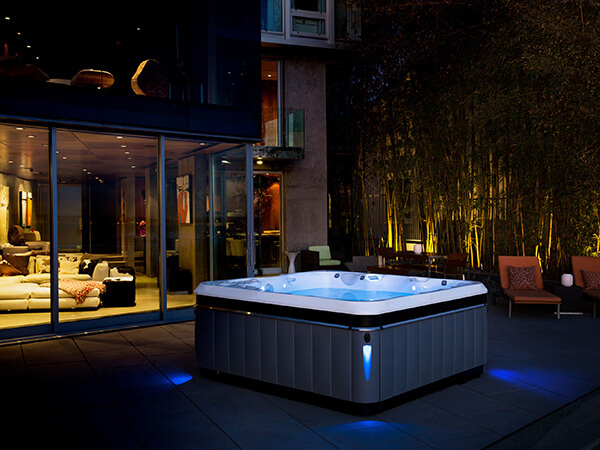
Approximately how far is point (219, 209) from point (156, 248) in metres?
1.03

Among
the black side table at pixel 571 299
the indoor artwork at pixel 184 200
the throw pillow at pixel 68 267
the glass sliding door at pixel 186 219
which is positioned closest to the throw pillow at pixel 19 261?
the throw pillow at pixel 68 267

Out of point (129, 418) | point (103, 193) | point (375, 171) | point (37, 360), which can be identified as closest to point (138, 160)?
point (103, 193)

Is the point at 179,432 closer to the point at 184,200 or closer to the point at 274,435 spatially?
the point at 274,435

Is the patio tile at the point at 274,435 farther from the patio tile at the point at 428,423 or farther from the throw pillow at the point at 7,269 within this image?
the throw pillow at the point at 7,269

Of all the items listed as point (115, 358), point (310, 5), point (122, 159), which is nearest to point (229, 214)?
point (122, 159)

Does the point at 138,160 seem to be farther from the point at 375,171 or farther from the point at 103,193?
the point at 375,171

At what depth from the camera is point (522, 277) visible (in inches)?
286

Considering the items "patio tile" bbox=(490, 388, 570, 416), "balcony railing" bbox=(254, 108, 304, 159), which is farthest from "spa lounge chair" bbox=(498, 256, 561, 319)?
"balcony railing" bbox=(254, 108, 304, 159)

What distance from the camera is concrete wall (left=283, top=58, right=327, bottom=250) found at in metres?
11.5

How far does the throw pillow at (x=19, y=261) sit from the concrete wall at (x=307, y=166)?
6.38 meters

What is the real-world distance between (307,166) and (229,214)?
465 centimetres

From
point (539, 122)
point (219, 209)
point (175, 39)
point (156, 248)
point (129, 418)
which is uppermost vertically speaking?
point (175, 39)

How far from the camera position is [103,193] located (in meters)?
6.36

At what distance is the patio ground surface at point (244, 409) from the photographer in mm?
3047
